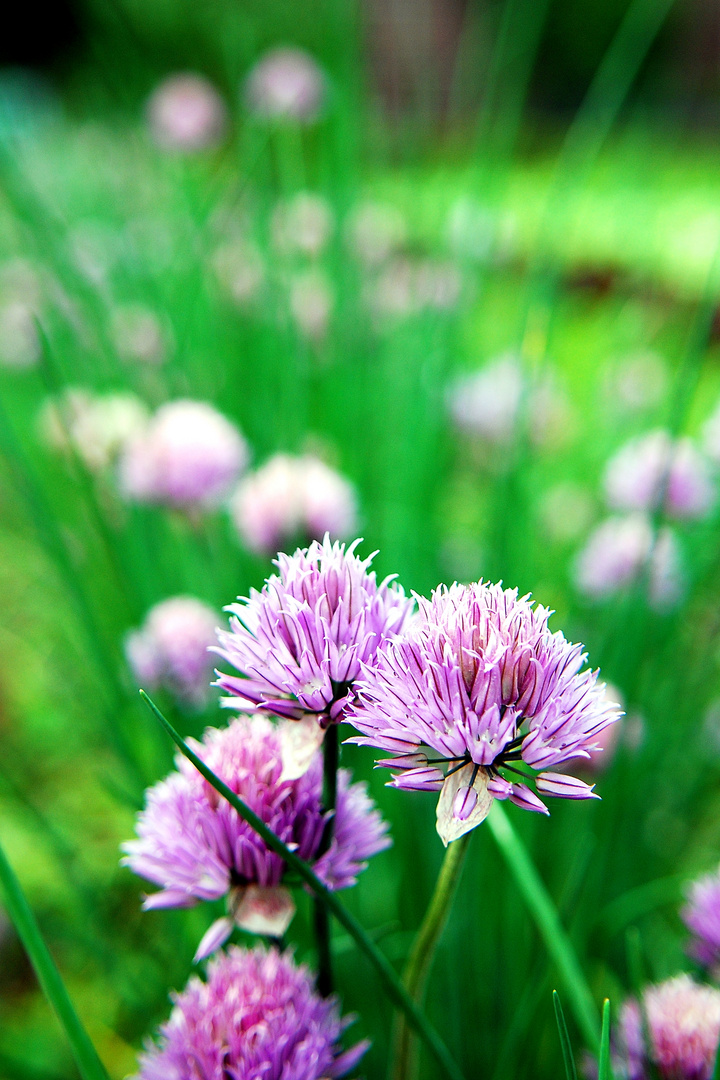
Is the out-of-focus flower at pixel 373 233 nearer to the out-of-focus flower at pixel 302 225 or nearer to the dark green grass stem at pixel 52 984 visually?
the out-of-focus flower at pixel 302 225

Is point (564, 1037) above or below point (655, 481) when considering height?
below

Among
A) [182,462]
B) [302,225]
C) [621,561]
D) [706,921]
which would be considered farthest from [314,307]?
[706,921]

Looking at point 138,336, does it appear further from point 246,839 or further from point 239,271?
point 246,839

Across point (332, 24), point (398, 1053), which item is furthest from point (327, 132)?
point (398, 1053)

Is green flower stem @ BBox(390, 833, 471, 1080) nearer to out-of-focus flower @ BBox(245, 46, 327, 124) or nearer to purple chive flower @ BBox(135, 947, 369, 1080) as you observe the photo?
purple chive flower @ BBox(135, 947, 369, 1080)

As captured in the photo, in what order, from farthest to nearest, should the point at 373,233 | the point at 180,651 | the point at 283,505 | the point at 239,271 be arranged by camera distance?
the point at 373,233, the point at 239,271, the point at 283,505, the point at 180,651

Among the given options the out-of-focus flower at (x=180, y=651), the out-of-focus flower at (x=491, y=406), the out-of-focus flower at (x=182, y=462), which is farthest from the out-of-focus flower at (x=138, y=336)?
the out-of-focus flower at (x=180, y=651)

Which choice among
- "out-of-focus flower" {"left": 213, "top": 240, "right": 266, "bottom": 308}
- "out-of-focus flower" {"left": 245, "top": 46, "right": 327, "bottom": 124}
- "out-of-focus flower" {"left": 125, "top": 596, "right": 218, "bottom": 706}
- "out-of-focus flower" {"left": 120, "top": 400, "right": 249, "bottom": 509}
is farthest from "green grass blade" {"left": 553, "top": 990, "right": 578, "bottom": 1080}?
"out-of-focus flower" {"left": 245, "top": 46, "right": 327, "bottom": 124}
